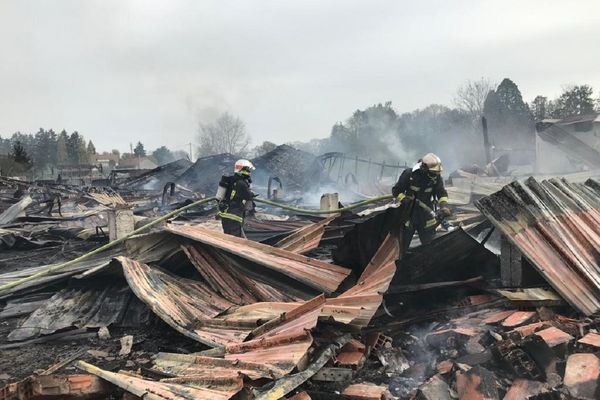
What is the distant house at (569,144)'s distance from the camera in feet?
52.4

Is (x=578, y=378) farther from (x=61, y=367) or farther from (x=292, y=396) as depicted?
(x=61, y=367)

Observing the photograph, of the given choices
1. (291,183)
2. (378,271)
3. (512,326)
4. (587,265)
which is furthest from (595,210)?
(291,183)

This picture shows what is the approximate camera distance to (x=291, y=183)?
65.1 feet

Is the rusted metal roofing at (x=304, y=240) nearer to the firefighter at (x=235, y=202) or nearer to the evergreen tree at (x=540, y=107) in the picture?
the firefighter at (x=235, y=202)

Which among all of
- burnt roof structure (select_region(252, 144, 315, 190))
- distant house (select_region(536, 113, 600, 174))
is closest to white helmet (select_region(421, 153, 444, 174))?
distant house (select_region(536, 113, 600, 174))

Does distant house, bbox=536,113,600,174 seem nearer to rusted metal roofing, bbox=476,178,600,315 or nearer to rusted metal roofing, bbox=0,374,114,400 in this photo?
rusted metal roofing, bbox=476,178,600,315

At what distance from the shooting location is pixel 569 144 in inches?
655

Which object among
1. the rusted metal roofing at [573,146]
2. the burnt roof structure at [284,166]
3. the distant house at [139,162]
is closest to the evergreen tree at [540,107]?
the rusted metal roofing at [573,146]

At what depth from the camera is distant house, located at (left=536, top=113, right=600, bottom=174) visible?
15984 millimetres

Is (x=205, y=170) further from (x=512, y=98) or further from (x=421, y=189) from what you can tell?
(x=512, y=98)

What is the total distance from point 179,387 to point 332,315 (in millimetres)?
1272

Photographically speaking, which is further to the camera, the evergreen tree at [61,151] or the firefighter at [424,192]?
the evergreen tree at [61,151]

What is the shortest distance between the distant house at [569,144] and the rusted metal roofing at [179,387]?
51.4ft

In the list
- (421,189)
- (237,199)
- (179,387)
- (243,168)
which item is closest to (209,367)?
(179,387)
